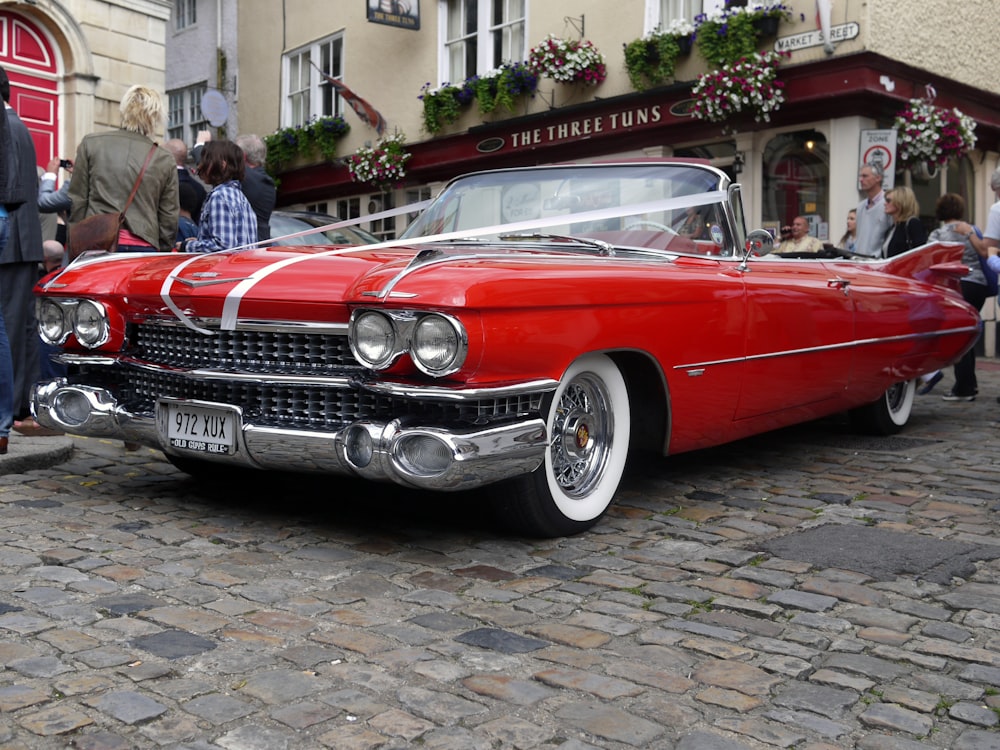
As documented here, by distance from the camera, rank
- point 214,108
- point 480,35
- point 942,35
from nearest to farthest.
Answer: point 942,35
point 214,108
point 480,35

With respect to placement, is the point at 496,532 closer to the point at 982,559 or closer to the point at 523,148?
the point at 982,559

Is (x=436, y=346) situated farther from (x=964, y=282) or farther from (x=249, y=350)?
(x=964, y=282)

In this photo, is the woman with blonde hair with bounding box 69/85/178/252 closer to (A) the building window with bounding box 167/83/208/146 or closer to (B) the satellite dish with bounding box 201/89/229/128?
(B) the satellite dish with bounding box 201/89/229/128

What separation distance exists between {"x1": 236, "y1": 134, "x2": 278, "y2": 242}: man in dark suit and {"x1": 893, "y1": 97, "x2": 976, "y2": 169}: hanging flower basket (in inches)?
310

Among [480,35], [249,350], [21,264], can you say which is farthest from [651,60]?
[249,350]

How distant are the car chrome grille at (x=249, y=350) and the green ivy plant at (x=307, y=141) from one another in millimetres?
15688

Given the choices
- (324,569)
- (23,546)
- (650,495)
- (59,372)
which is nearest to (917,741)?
(324,569)

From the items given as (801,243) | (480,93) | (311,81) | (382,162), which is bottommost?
(801,243)

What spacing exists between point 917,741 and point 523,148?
14.3 meters

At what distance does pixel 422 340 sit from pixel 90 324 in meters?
1.62

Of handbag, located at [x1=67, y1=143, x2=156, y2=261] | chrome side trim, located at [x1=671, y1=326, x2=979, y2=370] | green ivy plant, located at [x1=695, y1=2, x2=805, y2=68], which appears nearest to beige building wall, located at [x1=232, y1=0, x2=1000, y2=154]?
green ivy plant, located at [x1=695, y1=2, x2=805, y2=68]

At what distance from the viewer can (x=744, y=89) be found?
41.7 feet

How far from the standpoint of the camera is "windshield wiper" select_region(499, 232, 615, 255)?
4398 mm

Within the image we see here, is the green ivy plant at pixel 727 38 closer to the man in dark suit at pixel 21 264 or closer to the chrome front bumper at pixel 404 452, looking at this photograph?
the man in dark suit at pixel 21 264
